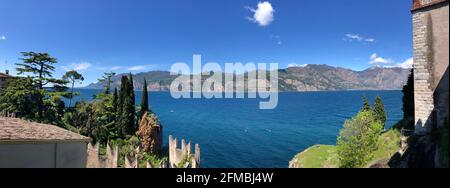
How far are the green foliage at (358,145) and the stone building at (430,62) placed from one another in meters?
3.19

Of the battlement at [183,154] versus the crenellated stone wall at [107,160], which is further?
the battlement at [183,154]

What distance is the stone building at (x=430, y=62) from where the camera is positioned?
1207 cm

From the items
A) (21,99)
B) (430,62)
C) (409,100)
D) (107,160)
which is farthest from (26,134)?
(409,100)

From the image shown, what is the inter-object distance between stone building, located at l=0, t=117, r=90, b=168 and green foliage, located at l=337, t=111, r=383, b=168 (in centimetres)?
1291

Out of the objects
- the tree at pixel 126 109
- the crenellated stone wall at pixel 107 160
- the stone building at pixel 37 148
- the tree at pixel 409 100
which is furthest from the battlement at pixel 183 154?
the tree at pixel 409 100

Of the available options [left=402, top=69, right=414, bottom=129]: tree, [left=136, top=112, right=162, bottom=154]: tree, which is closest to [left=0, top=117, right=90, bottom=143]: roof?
[left=136, top=112, right=162, bottom=154]: tree

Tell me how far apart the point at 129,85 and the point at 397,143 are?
30.7m

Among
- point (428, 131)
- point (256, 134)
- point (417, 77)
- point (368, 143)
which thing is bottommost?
point (256, 134)

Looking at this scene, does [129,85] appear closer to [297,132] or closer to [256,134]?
[256,134]

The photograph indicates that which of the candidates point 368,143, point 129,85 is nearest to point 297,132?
point 129,85

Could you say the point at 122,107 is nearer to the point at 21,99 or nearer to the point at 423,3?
the point at 21,99

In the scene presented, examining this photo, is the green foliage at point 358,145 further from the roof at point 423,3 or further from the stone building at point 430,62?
the roof at point 423,3
